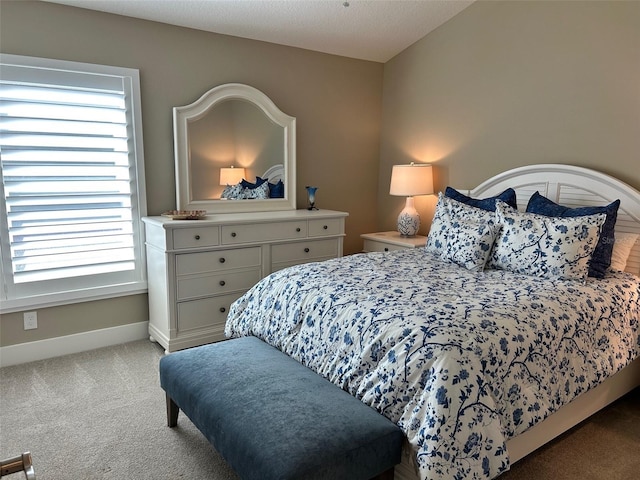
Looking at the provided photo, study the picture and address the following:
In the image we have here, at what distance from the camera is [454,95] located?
392 cm

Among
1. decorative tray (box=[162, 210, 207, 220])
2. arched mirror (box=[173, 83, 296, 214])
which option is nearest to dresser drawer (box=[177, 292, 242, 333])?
decorative tray (box=[162, 210, 207, 220])

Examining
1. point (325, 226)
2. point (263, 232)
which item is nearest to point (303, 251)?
point (325, 226)

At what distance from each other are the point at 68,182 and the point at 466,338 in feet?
8.77

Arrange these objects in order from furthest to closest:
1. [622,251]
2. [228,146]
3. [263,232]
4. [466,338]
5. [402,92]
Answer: [402,92], [228,146], [263,232], [622,251], [466,338]

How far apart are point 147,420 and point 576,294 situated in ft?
7.52

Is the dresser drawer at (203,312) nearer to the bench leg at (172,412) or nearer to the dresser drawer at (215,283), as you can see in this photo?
the dresser drawer at (215,283)

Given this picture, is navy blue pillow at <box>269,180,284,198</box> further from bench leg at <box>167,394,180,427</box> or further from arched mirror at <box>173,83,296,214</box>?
bench leg at <box>167,394,180,427</box>

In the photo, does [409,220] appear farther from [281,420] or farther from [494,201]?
[281,420]

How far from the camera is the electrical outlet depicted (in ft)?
9.98

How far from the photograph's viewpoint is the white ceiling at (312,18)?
10.3 ft

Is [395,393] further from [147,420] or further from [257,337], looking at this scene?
[147,420]

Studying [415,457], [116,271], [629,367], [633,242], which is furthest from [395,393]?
[116,271]

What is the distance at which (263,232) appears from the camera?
3443mm

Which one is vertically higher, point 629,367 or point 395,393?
point 395,393
